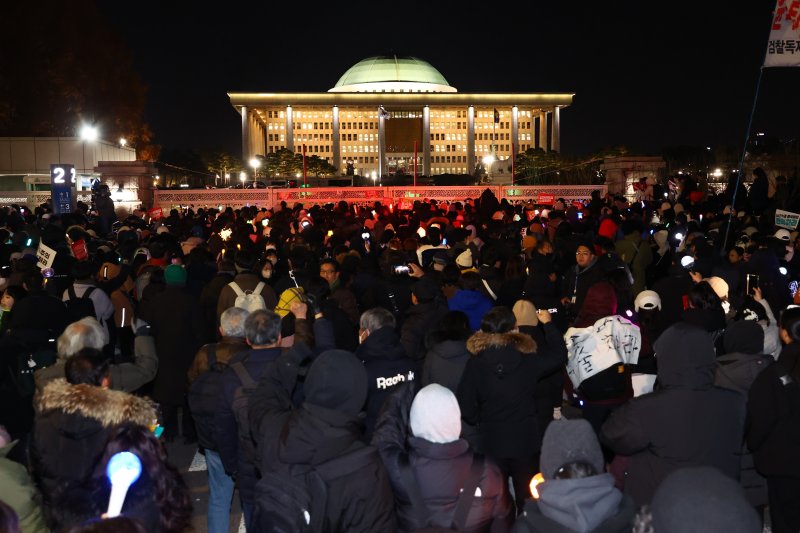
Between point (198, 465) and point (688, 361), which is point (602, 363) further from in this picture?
point (198, 465)

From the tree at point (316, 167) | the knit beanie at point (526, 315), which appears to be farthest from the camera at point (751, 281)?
the tree at point (316, 167)

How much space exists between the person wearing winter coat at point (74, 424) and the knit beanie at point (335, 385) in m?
0.76

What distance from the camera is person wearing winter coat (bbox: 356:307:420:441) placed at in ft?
17.3

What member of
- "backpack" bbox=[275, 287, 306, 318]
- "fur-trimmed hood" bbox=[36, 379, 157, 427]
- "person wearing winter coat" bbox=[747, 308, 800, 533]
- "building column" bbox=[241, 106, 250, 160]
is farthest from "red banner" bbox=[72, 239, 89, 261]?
"building column" bbox=[241, 106, 250, 160]

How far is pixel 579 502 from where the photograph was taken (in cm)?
321

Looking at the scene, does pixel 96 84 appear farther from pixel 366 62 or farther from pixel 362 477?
pixel 366 62

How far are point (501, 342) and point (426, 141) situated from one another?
99.6 meters

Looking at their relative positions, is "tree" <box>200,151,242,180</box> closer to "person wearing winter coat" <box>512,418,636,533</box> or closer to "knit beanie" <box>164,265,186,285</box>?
"knit beanie" <box>164,265,186,285</box>

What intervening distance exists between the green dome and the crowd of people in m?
106

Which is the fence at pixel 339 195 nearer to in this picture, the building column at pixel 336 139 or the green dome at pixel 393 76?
the building column at pixel 336 139

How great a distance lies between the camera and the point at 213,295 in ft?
28.7

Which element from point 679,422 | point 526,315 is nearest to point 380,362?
point 526,315

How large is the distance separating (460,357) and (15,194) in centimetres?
2371

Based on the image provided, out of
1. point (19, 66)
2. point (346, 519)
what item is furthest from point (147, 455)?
point (19, 66)
